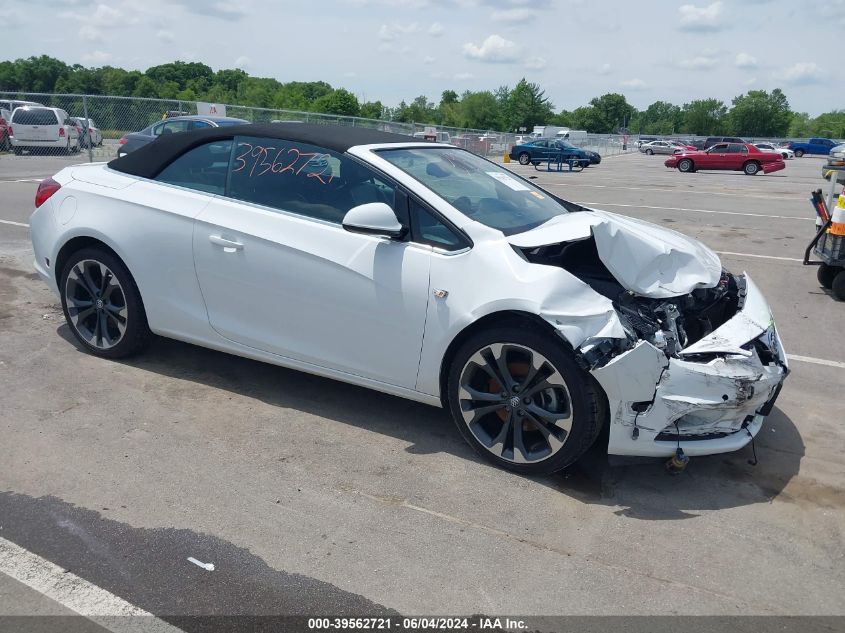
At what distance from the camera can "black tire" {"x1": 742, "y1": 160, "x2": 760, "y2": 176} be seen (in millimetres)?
32281

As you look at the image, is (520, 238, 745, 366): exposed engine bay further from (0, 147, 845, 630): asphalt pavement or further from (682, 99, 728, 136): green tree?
(682, 99, 728, 136): green tree

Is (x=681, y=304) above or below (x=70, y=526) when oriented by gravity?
above

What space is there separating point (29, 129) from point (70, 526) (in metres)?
23.1

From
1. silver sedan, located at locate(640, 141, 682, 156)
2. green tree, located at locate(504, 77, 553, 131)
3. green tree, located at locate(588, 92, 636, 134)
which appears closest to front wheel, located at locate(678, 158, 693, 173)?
silver sedan, located at locate(640, 141, 682, 156)

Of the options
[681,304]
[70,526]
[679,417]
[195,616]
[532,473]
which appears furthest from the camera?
[681,304]

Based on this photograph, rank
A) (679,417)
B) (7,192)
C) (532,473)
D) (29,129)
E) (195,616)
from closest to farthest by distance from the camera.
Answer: (195,616), (679,417), (532,473), (7,192), (29,129)

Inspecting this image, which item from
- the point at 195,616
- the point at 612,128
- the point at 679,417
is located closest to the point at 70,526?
the point at 195,616

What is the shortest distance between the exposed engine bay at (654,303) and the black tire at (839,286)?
383 centimetres

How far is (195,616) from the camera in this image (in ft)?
8.55

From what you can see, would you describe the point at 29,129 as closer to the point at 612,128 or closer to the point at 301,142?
the point at 301,142

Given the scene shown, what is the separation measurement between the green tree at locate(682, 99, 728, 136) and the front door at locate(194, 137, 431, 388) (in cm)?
12242

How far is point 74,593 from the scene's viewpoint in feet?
8.84

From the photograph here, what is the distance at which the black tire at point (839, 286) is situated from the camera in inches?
291

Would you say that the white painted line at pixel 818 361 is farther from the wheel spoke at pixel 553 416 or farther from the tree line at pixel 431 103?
the tree line at pixel 431 103
